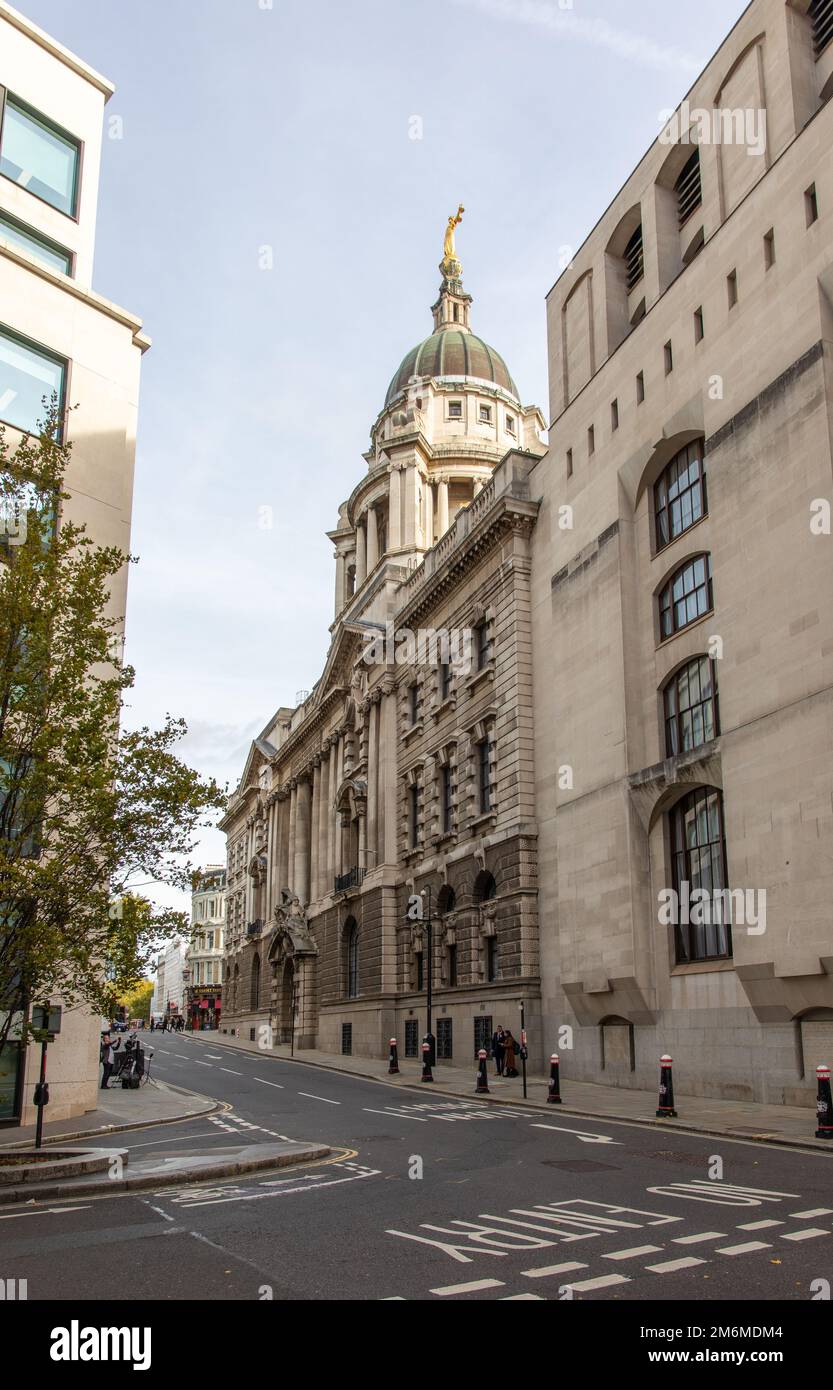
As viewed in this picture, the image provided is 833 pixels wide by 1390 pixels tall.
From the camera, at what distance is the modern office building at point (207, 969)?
126062mm

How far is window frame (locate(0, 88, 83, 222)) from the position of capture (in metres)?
24.7

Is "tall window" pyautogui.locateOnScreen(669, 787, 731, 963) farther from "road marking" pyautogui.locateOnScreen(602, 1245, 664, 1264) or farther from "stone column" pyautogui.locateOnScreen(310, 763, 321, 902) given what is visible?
"stone column" pyautogui.locateOnScreen(310, 763, 321, 902)

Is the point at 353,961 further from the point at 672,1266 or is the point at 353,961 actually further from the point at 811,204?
the point at 672,1266

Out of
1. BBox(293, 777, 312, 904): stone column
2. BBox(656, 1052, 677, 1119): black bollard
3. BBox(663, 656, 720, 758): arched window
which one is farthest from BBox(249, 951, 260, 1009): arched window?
BBox(656, 1052, 677, 1119): black bollard

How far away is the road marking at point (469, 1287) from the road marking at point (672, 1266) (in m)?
1.22

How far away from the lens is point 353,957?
5256cm

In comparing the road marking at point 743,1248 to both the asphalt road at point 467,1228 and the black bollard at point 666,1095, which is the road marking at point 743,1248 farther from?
the black bollard at point 666,1095

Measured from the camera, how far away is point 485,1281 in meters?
7.97

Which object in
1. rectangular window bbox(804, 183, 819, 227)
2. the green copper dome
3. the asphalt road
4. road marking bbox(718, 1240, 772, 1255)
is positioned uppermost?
the green copper dome

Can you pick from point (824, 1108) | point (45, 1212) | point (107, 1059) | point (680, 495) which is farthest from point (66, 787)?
point (107, 1059)

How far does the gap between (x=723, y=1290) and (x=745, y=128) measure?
26.6 m

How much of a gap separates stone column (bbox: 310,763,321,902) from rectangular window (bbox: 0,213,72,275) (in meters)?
41.1

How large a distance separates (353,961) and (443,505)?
1046 inches

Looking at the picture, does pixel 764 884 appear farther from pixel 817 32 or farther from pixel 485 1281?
pixel 817 32
